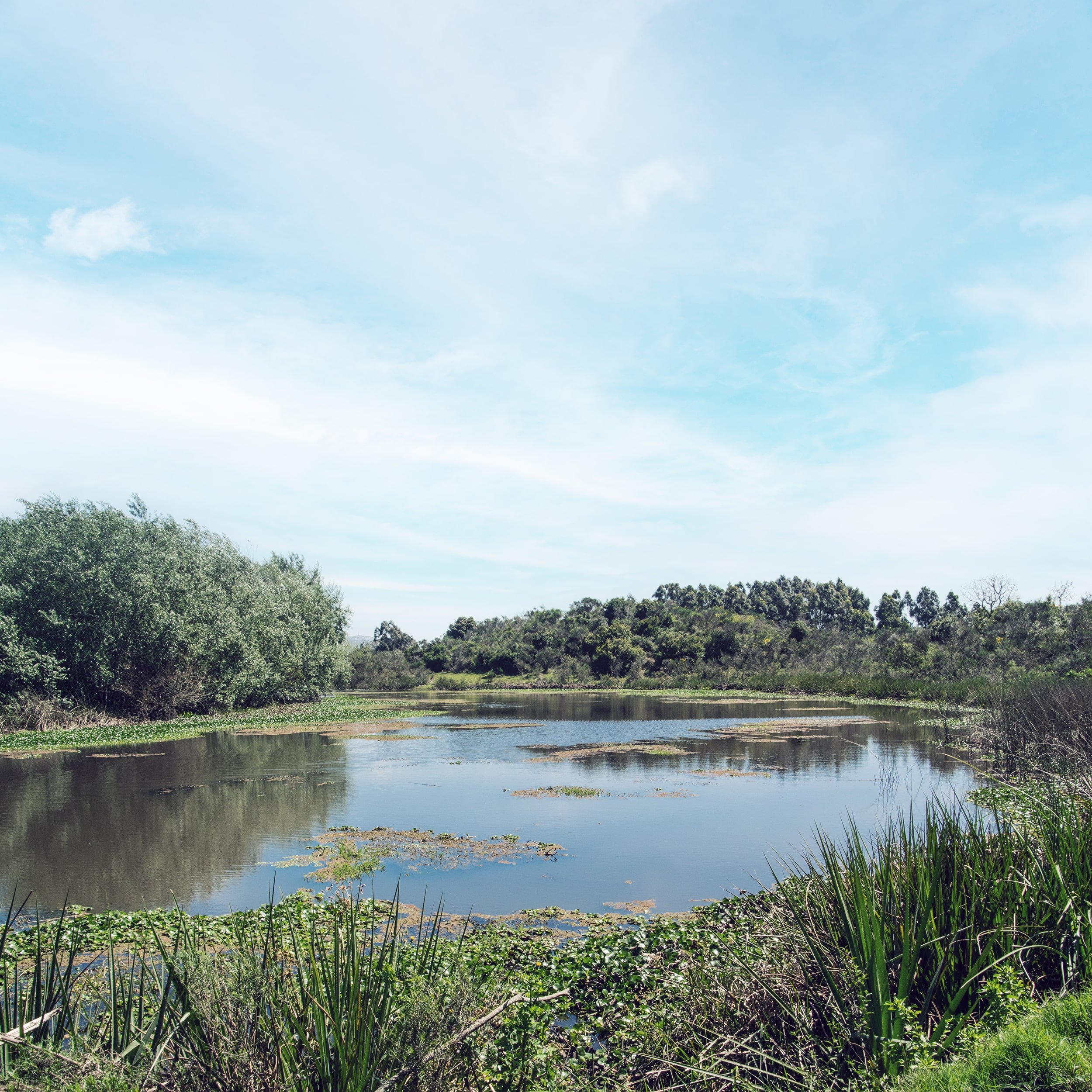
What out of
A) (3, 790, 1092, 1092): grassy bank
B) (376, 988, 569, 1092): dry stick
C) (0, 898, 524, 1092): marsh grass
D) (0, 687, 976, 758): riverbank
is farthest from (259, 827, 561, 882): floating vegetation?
(0, 687, 976, 758): riverbank

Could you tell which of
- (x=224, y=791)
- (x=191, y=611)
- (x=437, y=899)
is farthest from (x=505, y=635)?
(x=437, y=899)

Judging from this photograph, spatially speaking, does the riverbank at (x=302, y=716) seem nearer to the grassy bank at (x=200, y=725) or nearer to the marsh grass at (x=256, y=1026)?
the grassy bank at (x=200, y=725)

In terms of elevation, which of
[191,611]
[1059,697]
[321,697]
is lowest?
[321,697]

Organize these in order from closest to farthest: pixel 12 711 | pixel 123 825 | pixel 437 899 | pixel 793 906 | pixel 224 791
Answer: pixel 793 906 → pixel 437 899 → pixel 123 825 → pixel 224 791 → pixel 12 711

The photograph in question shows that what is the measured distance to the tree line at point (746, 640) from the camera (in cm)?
4191

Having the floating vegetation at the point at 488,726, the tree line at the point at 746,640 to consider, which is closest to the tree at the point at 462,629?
the tree line at the point at 746,640

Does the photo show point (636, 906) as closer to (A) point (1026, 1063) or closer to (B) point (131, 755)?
(A) point (1026, 1063)

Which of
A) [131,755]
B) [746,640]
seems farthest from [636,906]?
[746,640]

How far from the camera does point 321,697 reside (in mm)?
46219

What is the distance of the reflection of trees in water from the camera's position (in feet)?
32.1

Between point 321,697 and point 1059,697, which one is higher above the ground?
point 1059,697

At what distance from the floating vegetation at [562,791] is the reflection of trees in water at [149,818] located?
401 centimetres

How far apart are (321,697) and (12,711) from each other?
69.3ft

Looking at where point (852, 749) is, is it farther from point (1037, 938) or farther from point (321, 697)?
point (321, 697)
